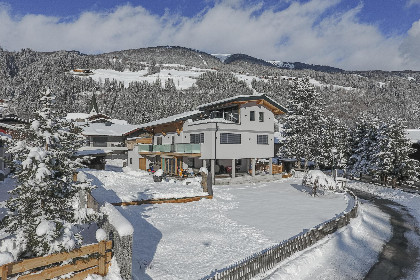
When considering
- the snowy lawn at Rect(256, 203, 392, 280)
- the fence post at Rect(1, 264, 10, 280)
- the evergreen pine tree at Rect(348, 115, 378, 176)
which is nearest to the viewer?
the fence post at Rect(1, 264, 10, 280)

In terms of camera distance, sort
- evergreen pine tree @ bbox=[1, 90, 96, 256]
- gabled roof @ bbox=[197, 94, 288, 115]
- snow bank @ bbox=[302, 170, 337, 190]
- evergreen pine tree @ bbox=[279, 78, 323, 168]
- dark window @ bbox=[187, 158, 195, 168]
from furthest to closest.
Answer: evergreen pine tree @ bbox=[279, 78, 323, 168], dark window @ bbox=[187, 158, 195, 168], gabled roof @ bbox=[197, 94, 288, 115], snow bank @ bbox=[302, 170, 337, 190], evergreen pine tree @ bbox=[1, 90, 96, 256]

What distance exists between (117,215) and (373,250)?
48.0 feet

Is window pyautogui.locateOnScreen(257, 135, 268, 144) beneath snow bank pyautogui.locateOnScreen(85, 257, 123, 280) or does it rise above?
above

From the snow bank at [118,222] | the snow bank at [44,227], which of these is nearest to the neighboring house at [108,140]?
the snow bank at [118,222]

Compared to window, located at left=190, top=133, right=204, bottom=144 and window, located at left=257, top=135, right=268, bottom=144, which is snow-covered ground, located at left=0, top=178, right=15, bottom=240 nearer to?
window, located at left=190, top=133, right=204, bottom=144

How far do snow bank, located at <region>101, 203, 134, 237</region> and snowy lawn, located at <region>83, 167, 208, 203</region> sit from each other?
36.6ft

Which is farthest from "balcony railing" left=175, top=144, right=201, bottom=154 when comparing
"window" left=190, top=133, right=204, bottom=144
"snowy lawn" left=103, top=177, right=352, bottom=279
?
"snowy lawn" left=103, top=177, right=352, bottom=279

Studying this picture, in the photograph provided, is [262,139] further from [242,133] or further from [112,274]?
[112,274]

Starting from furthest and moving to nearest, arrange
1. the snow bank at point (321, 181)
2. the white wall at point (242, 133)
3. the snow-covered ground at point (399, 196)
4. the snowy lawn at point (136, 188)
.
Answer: the white wall at point (242, 133)
the snow bank at point (321, 181)
the snow-covered ground at point (399, 196)
the snowy lawn at point (136, 188)

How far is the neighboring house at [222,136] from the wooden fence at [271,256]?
57.7 feet

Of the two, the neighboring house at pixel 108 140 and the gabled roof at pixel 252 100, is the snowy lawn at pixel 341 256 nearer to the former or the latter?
the gabled roof at pixel 252 100

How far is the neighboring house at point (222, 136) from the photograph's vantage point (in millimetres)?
32594

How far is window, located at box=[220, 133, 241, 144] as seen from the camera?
107 ft

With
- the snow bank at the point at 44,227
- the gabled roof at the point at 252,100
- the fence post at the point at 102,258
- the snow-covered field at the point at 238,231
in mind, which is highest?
the gabled roof at the point at 252,100
